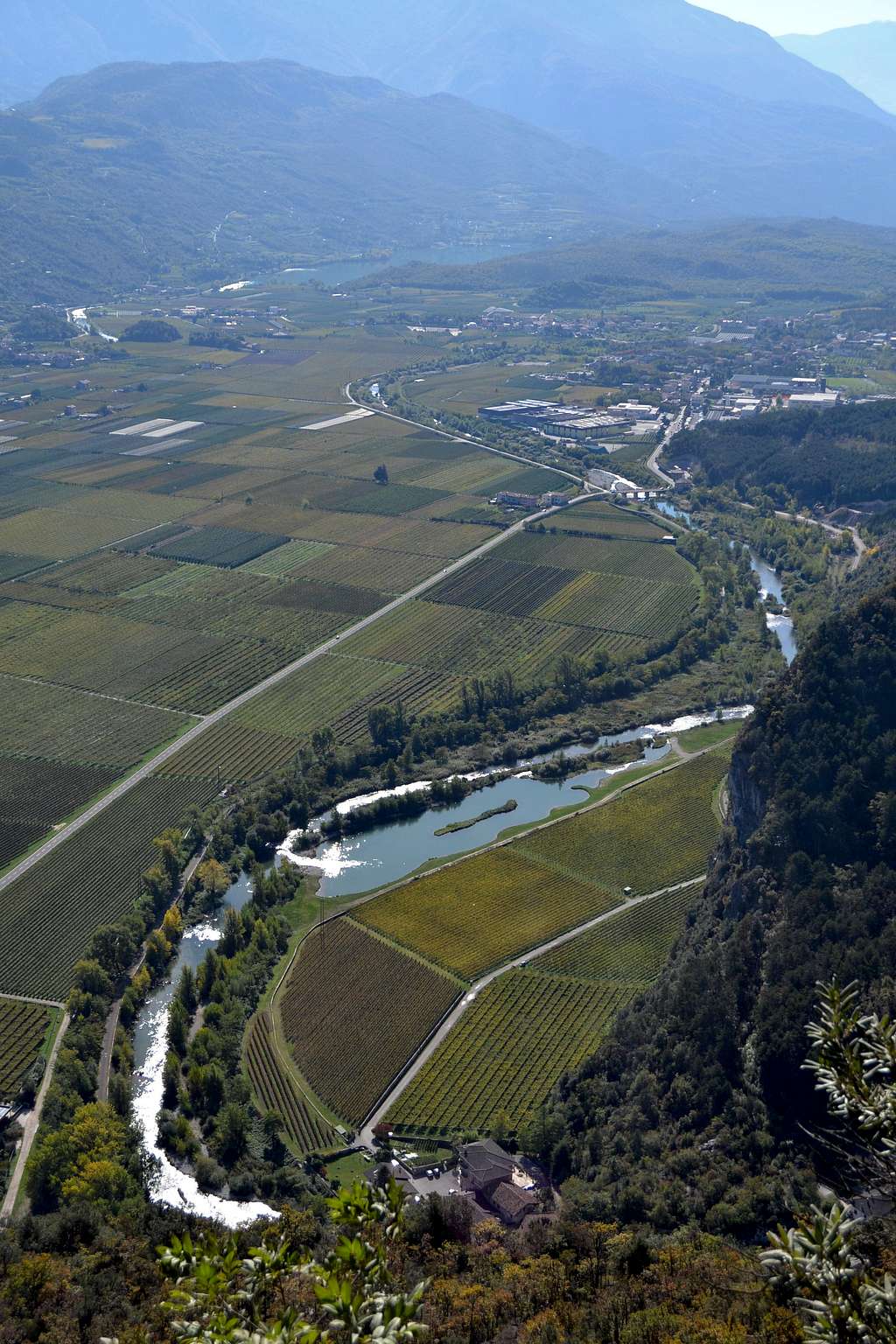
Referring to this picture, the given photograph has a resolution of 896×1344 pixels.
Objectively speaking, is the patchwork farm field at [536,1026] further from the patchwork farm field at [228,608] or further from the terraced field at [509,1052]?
the patchwork farm field at [228,608]

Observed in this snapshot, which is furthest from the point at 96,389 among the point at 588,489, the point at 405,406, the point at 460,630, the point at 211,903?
the point at 211,903

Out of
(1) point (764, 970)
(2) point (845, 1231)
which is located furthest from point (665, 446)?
(2) point (845, 1231)

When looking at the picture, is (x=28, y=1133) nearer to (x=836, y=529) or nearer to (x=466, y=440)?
(x=836, y=529)

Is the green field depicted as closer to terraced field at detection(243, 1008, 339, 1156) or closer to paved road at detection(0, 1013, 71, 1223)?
Answer: terraced field at detection(243, 1008, 339, 1156)

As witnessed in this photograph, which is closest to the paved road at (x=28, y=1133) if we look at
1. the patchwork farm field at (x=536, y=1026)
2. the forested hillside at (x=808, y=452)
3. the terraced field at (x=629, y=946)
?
the patchwork farm field at (x=536, y=1026)

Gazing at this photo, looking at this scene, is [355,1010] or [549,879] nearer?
[355,1010]

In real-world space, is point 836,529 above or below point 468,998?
above

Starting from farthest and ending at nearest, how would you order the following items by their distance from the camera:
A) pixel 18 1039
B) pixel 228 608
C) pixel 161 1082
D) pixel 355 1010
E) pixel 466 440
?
pixel 466 440 → pixel 228 608 → pixel 355 1010 → pixel 18 1039 → pixel 161 1082
